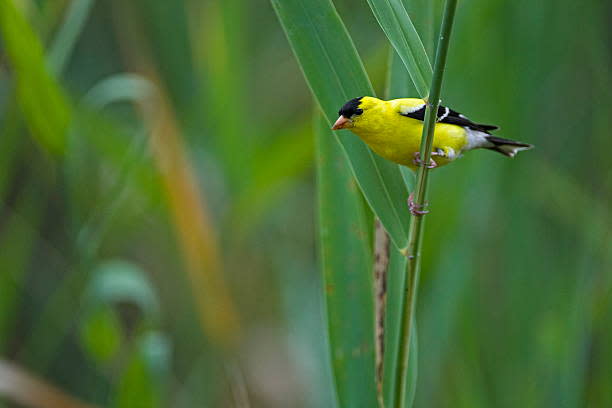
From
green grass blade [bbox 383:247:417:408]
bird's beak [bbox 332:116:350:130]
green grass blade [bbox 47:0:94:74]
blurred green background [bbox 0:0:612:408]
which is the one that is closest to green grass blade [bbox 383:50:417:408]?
green grass blade [bbox 383:247:417:408]

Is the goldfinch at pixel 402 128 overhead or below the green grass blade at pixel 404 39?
below

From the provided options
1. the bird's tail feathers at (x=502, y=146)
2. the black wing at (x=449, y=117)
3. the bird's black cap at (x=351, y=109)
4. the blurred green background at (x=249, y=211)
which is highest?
the bird's black cap at (x=351, y=109)

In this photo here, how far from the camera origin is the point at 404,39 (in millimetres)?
773

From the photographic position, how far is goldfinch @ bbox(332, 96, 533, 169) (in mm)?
927

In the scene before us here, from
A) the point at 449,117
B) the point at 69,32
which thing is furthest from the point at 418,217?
the point at 69,32

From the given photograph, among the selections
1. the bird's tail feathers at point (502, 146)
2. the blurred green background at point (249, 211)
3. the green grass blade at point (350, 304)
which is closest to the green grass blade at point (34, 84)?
the blurred green background at point (249, 211)

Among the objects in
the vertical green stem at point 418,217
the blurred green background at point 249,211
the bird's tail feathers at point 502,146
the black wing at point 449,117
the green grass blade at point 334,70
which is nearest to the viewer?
the vertical green stem at point 418,217

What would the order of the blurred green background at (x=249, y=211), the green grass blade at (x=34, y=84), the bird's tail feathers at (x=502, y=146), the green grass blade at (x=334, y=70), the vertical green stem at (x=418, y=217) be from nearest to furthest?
the vertical green stem at (x=418, y=217), the green grass blade at (x=334, y=70), the bird's tail feathers at (x=502, y=146), the green grass blade at (x=34, y=84), the blurred green background at (x=249, y=211)

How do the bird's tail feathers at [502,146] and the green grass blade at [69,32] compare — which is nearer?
the bird's tail feathers at [502,146]

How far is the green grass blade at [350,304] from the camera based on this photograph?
1007 millimetres

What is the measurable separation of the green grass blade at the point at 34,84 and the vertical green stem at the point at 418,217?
3.63 feet

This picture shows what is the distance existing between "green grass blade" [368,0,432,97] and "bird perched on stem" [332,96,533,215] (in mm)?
67

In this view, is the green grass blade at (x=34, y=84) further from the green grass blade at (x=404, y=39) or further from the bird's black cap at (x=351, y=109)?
the green grass blade at (x=404, y=39)

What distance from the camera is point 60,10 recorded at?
2.00m
